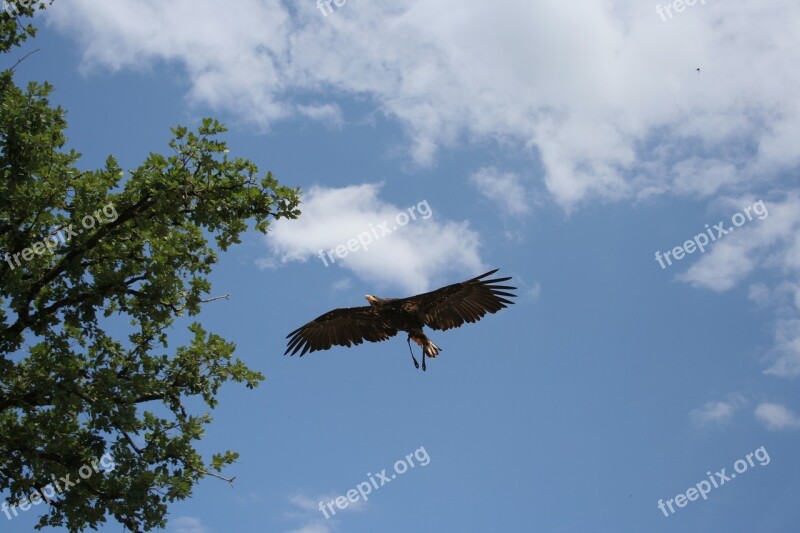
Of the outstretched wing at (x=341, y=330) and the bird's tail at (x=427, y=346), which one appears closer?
the bird's tail at (x=427, y=346)

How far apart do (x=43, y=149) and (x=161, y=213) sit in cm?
218

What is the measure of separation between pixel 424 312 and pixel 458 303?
0.60 meters

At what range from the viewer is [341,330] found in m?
14.6

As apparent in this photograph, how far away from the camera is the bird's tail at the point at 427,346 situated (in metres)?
13.0

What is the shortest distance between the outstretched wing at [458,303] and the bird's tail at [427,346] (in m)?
0.28

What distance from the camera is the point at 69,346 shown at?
12.0m

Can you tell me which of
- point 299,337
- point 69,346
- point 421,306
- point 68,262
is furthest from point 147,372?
point 421,306

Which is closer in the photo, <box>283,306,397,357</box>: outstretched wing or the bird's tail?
the bird's tail

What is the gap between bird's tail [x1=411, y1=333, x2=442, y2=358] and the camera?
13.0m

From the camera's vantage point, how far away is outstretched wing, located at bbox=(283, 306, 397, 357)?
558 inches

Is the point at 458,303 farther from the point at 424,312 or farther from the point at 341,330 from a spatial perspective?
the point at 341,330

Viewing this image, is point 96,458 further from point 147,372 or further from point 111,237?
point 111,237

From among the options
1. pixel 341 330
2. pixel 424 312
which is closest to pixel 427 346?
pixel 424 312

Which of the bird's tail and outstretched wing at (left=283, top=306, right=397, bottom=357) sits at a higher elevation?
outstretched wing at (left=283, top=306, right=397, bottom=357)
